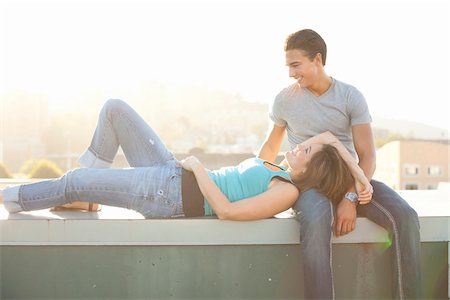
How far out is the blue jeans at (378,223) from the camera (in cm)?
260

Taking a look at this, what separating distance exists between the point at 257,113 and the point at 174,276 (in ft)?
352

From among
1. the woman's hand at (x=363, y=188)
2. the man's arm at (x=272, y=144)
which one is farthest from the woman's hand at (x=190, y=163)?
the woman's hand at (x=363, y=188)

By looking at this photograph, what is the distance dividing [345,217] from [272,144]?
78 cm

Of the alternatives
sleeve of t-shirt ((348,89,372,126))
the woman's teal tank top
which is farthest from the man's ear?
the woman's teal tank top

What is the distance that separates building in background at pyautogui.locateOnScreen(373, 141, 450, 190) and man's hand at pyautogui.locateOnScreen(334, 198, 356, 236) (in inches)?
1290

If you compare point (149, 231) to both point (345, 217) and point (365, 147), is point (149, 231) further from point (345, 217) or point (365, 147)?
point (365, 147)

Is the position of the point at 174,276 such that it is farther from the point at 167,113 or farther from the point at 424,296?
the point at 167,113

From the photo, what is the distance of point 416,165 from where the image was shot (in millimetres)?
35188

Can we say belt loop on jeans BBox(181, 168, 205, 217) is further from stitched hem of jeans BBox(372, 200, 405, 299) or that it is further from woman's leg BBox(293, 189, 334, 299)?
stitched hem of jeans BBox(372, 200, 405, 299)

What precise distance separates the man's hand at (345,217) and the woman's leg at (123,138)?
0.89m

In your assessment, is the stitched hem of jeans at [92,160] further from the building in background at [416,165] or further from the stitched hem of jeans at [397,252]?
the building in background at [416,165]

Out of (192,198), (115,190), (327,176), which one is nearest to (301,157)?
(327,176)

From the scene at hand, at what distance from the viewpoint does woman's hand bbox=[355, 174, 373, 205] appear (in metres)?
2.76

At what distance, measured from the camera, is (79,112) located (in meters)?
62.5
